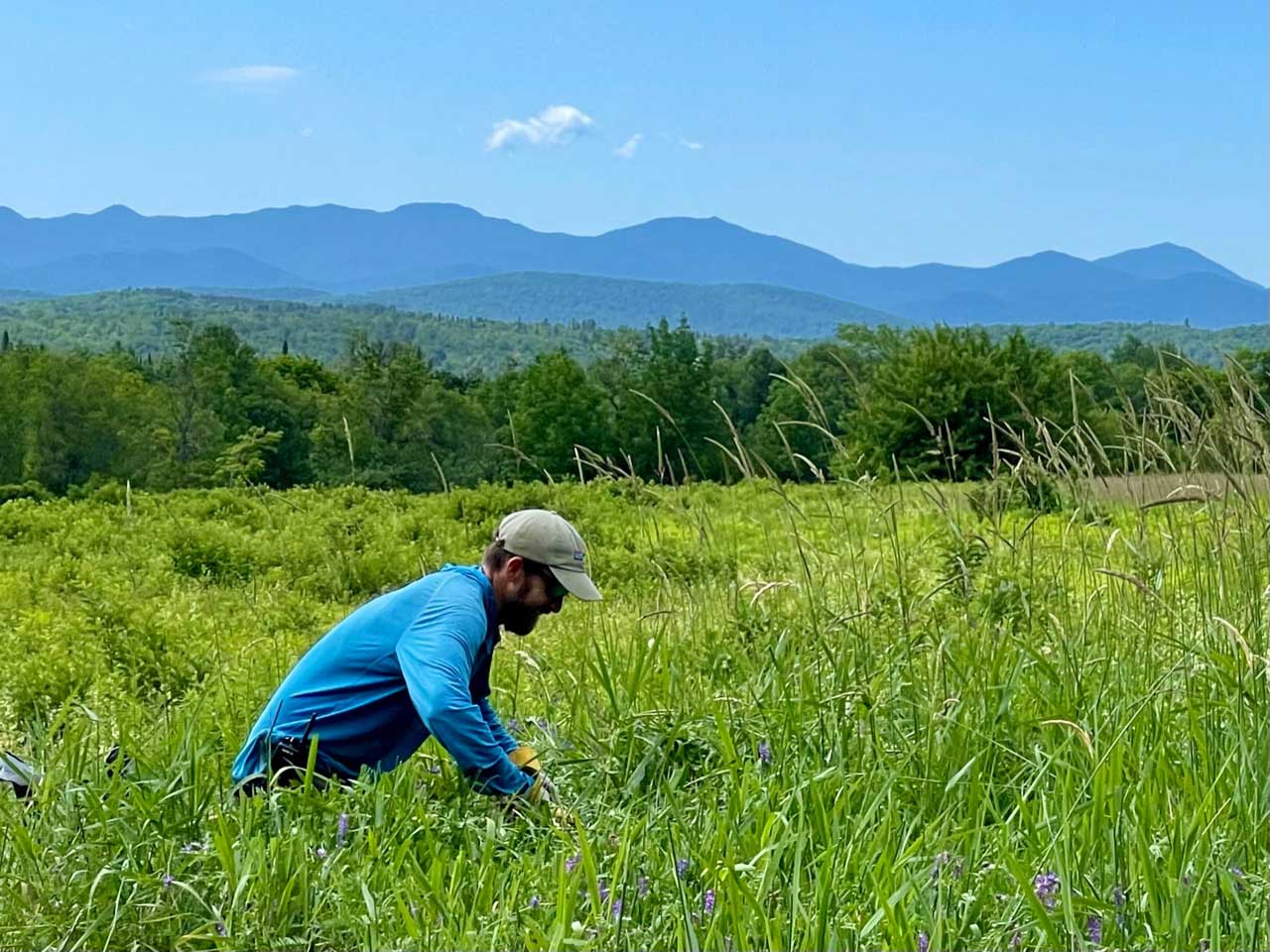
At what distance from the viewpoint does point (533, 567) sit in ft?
12.0

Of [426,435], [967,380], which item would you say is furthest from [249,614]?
[426,435]

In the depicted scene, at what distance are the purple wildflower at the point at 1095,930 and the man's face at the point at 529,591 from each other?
5.24 feet

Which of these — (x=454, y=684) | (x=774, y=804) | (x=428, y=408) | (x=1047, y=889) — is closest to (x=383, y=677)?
(x=454, y=684)

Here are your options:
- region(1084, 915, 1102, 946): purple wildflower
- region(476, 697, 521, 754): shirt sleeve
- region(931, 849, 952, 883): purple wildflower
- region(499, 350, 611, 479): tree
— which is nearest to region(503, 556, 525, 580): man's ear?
region(476, 697, 521, 754): shirt sleeve

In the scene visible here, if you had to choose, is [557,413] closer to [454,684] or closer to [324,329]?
[454,684]

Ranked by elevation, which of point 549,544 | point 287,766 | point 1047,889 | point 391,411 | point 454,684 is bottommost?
point 391,411

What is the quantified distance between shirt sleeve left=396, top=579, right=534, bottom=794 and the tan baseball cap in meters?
0.20

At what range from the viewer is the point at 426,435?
42.3m

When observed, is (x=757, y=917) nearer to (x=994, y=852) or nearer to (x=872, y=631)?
(x=994, y=852)

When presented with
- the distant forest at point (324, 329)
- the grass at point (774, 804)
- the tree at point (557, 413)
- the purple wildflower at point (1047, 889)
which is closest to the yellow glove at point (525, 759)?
the grass at point (774, 804)

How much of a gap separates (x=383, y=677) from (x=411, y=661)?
257 millimetres

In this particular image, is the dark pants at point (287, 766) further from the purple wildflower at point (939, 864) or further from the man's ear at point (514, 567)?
the purple wildflower at point (939, 864)

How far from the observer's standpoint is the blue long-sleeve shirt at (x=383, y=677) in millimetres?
3398

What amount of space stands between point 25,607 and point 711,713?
7352mm
